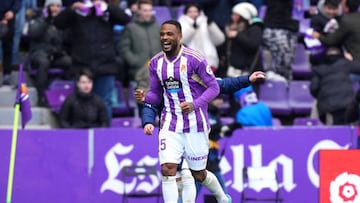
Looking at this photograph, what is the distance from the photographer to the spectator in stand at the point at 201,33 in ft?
54.1

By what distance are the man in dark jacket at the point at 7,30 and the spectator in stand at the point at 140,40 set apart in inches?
67.6

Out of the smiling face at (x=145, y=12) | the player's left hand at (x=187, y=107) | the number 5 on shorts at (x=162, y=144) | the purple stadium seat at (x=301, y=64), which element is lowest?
the number 5 on shorts at (x=162, y=144)

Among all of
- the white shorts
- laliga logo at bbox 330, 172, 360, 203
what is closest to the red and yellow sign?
laliga logo at bbox 330, 172, 360, 203

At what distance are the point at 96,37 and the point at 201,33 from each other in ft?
5.28

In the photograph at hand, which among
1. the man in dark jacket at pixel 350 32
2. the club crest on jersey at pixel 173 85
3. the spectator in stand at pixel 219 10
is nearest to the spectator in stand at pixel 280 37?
the spectator in stand at pixel 219 10

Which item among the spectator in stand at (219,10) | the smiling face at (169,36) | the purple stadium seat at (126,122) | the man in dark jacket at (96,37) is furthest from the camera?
the spectator in stand at (219,10)

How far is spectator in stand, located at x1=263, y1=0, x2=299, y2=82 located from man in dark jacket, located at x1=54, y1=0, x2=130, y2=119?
2347 mm

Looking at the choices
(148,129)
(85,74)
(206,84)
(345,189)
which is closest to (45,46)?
(85,74)

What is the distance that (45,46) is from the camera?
16922mm

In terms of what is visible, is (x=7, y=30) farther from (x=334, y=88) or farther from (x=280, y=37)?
(x=334, y=88)

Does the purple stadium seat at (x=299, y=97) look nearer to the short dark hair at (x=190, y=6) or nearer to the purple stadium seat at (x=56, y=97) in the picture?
the short dark hair at (x=190, y=6)

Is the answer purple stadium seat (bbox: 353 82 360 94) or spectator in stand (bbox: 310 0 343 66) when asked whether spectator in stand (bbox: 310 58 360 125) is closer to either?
spectator in stand (bbox: 310 0 343 66)

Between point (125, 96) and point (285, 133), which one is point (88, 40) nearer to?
point (125, 96)

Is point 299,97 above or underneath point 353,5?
underneath
